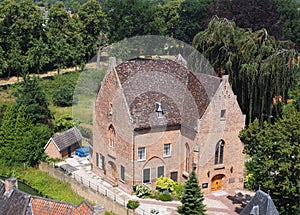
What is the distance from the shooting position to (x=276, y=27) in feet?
209

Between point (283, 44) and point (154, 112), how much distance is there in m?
17.0

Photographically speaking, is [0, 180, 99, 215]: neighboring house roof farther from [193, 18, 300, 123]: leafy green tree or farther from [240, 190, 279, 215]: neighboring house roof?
[193, 18, 300, 123]: leafy green tree

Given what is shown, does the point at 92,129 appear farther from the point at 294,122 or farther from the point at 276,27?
the point at 276,27

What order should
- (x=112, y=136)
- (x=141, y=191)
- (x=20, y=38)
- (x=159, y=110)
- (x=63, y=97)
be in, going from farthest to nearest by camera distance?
(x=20, y=38) < (x=63, y=97) < (x=112, y=136) < (x=141, y=191) < (x=159, y=110)

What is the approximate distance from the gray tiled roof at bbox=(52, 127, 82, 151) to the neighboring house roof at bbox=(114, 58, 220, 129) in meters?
11.9

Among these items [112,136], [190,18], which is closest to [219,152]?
[112,136]

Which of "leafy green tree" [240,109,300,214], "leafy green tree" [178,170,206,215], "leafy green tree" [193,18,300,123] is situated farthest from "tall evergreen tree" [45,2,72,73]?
"leafy green tree" [240,109,300,214]

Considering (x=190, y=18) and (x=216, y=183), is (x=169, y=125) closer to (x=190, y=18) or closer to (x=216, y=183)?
(x=216, y=183)

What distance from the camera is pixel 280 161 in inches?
1120

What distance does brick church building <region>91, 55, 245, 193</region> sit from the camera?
34.7 m

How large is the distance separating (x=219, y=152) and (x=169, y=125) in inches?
182

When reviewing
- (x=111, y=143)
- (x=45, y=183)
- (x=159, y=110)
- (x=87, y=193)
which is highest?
Answer: (x=159, y=110)

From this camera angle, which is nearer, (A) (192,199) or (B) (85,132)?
(A) (192,199)

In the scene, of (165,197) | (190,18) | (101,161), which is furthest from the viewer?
(190,18)
